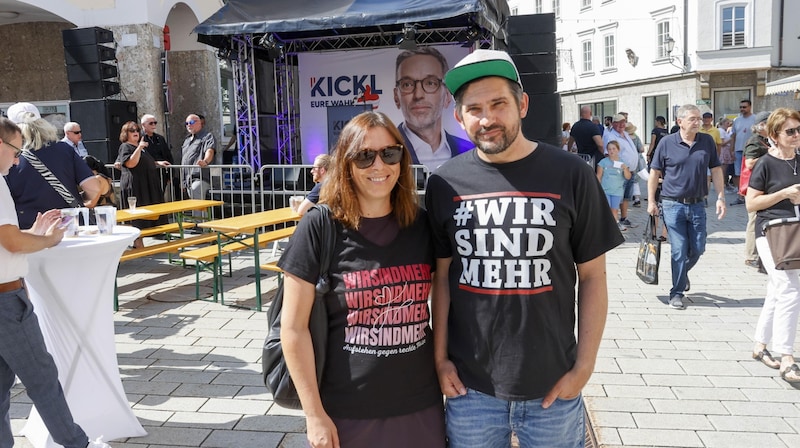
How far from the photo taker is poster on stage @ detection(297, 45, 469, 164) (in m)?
13.0

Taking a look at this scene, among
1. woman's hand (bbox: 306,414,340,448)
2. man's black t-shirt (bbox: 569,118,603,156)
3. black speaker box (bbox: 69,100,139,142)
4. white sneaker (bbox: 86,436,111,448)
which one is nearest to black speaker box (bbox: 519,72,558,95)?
man's black t-shirt (bbox: 569,118,603,156)

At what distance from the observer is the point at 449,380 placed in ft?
6.45

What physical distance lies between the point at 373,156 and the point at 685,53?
28043mm

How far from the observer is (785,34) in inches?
999

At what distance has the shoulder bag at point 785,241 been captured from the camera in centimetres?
405

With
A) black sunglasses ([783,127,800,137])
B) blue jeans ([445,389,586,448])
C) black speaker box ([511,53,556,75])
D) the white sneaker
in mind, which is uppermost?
black speaker box ([511,53,556,75])

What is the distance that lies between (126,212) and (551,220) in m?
5.71

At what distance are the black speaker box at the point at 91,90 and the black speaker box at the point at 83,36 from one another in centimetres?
67

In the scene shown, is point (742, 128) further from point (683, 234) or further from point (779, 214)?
point (779, 214)

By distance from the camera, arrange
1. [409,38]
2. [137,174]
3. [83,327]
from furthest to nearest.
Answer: [409,38]
[137,174]
[83,327]

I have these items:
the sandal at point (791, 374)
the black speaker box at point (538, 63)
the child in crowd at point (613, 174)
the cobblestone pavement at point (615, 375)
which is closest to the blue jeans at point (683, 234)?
Result: the cobblestone pavement at point (615, 375)

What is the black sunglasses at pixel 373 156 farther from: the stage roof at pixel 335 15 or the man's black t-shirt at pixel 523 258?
the stage roof at pixel 335 15

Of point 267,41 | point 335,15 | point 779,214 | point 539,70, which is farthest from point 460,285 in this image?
point 267,41

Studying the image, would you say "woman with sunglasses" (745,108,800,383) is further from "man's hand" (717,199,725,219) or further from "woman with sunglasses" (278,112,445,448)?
"woman with sunglasses" (278,112,445,448)
